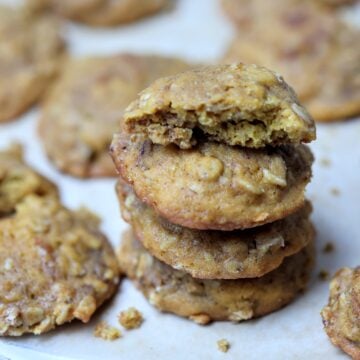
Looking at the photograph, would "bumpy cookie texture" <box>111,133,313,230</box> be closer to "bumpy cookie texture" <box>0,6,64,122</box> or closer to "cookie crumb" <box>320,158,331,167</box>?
"cookie crumb" <box>320,158,331,167</box>

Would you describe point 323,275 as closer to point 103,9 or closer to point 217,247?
point 217,247

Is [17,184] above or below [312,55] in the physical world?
below

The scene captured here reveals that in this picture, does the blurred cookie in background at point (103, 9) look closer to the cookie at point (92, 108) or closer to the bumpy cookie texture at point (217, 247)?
the cookie at point (92, 108)

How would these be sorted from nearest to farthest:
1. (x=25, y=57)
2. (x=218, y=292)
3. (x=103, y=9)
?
(x=218, y=292) → (x=25, y=57) → (x=103, y=9)

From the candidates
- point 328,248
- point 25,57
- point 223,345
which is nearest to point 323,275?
point 328,248

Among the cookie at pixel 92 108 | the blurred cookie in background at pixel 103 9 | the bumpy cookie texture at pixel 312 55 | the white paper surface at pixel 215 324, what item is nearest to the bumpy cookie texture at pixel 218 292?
the white paper surface at pixel 215 324

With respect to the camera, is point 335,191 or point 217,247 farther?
point 335,191

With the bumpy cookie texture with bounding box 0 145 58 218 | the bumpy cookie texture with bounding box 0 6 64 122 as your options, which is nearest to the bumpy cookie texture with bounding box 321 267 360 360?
the bumpy cookie texture with bounding box 0 145 58 218

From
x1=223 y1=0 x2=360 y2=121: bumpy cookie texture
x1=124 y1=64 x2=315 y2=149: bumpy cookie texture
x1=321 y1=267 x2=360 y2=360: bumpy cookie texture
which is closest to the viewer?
x1=124 y1=64 x2=315 y2=149: bumpy cookie texture
